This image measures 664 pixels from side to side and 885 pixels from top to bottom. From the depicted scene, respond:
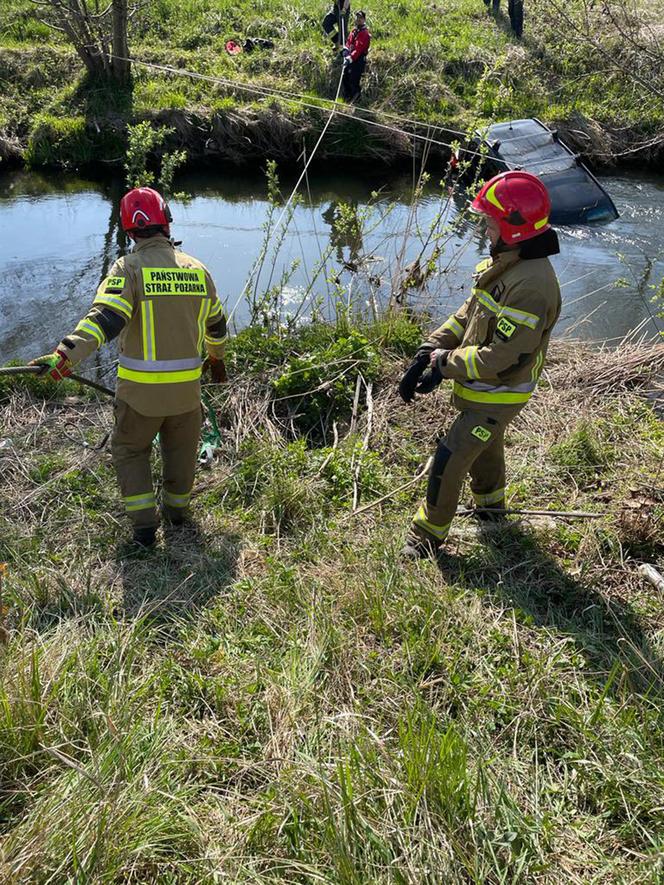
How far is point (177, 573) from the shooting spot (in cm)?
374

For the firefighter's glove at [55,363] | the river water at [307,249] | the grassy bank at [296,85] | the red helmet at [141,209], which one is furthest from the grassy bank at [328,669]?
the grassy bank at [296,85]

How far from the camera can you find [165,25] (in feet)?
49.5

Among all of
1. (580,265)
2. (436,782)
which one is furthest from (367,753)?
(580,265)

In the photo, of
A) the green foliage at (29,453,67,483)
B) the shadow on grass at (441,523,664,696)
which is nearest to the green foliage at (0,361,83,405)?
the green foliage at (29,453,67,483)

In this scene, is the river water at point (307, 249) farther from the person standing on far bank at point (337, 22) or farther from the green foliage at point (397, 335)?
the person standing on far bank at point (337, 22)

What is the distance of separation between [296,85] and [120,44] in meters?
3.41

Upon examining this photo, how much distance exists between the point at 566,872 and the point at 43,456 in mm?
3881

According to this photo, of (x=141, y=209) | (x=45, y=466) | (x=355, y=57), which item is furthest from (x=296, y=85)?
(x=45, y=466)

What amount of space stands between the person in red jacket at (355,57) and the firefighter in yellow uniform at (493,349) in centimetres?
1066

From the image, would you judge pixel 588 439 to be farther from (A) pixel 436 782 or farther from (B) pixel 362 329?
(A) pixel 436 782

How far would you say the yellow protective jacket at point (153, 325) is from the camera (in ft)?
11.6

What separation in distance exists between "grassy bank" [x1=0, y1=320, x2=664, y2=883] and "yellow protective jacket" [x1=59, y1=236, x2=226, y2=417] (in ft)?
2.85

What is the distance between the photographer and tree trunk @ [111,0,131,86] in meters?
11.6

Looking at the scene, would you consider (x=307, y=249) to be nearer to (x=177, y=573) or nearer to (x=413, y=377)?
(x=413, y=377)
